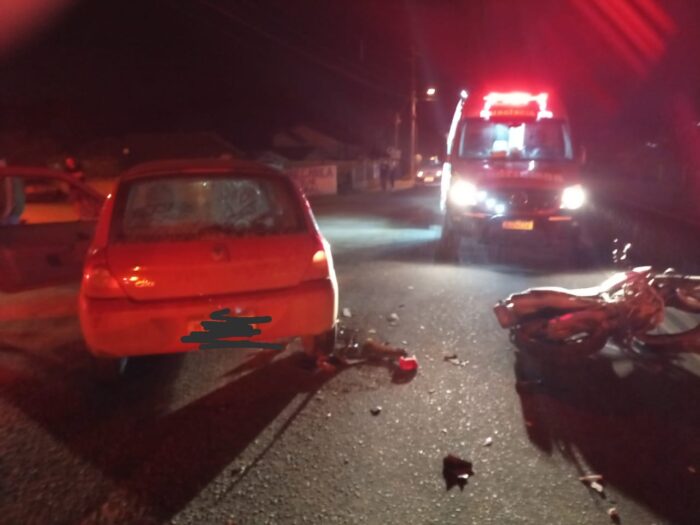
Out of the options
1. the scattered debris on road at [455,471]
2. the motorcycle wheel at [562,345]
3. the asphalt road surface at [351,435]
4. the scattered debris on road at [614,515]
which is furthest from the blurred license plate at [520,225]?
the scattered debris on road at [614,515]

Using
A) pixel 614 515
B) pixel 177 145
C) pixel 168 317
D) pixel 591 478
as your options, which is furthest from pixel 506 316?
pixel 177 145

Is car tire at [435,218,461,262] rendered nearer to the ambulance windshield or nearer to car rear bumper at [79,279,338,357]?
the ambulance windshield

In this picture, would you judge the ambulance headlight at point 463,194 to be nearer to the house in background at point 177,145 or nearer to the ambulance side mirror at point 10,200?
the ambulance side mirror at point 10,200

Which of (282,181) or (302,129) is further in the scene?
(302,129)

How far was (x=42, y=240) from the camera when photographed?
7.80 metres

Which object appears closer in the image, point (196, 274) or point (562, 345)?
point (196, 274)

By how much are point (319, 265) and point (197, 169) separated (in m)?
1.18

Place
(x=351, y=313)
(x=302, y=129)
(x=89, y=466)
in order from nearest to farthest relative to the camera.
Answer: (x=89, y=466), (x=351, y=313), (x=302, y=129)

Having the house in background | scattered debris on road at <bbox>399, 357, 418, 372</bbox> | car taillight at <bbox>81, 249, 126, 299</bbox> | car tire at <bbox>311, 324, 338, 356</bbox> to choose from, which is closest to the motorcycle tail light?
scattered debris on road at <bbox>399, 357, 418, 372</bbox>

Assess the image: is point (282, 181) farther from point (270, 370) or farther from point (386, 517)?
point (386, 517)

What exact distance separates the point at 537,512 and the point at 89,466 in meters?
2.47

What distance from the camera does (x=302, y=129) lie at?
66438 mm

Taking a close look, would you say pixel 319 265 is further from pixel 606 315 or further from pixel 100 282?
pixel 606 315

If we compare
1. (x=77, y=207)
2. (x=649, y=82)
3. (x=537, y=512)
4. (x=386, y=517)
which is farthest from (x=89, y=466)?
(x=649, y=82)
